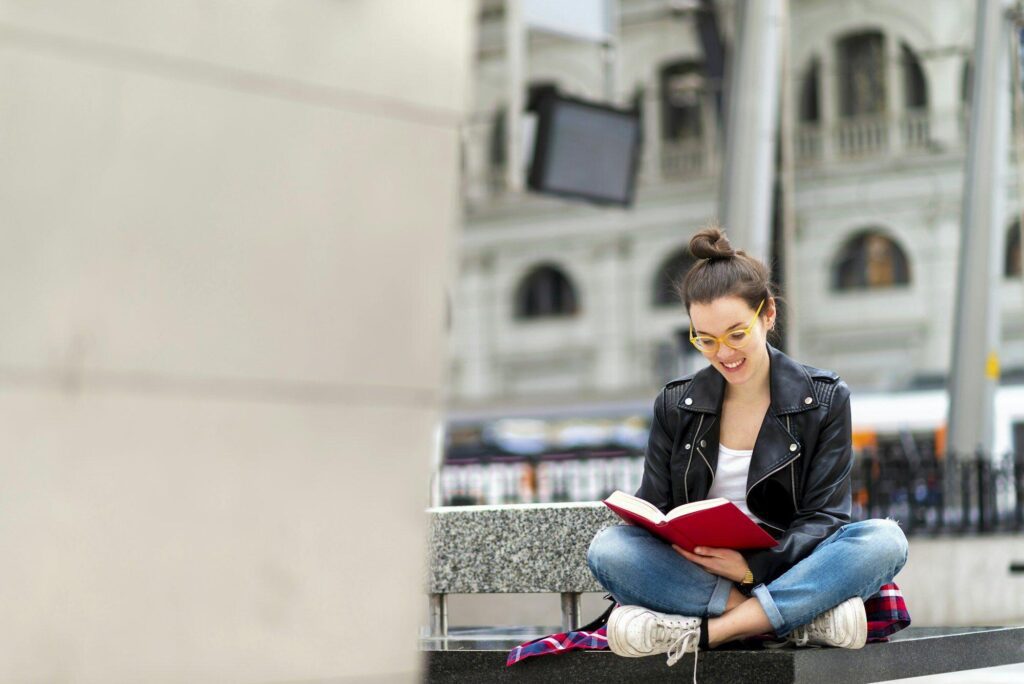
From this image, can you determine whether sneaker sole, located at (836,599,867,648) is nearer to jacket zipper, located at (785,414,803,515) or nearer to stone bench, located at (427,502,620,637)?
jacket zipper, located at (785,414,803,515)

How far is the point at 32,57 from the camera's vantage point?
296 cm

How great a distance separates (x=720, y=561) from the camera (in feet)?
14.0

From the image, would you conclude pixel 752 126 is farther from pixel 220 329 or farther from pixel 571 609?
pixel 220 329

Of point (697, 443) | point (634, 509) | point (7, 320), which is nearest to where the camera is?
point (7, 320)

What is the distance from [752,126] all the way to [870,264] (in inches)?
777

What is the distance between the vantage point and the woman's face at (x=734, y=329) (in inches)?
169

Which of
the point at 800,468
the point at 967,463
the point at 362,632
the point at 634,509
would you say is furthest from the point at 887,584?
the point at 967,463

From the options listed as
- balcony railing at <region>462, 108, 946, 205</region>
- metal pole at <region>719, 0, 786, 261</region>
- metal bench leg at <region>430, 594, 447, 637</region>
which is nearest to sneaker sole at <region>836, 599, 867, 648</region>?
metal bench leg at <region>430, 594, 447, 637</region>

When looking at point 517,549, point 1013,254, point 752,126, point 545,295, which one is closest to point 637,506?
point 517,549

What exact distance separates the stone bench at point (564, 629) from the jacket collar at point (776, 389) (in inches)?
26.4

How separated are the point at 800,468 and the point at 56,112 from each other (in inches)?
91.8

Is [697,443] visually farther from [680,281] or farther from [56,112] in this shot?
[56,112]

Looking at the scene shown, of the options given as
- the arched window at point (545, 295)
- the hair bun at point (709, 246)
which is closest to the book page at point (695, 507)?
the hair bun at point (709, 246)

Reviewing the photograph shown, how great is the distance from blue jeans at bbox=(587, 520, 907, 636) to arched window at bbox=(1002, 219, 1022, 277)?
26291 mm
